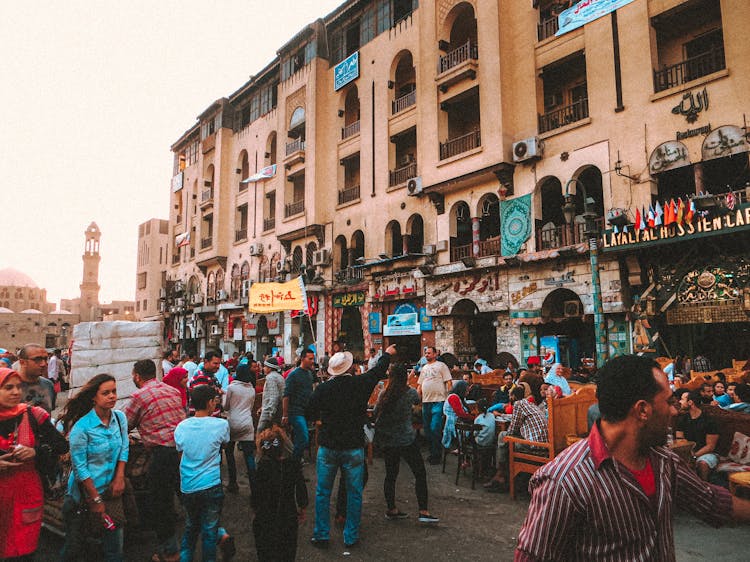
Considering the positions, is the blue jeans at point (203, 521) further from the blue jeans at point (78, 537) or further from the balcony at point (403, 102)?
the balcony at point (403, 102)

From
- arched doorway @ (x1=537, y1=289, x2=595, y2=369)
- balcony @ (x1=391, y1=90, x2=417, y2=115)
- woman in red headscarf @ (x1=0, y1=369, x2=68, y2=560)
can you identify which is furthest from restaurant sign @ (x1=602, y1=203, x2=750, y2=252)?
woman in red headscarf @ (x1=0, y1=369, x2=68, y2=560)

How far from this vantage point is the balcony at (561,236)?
597 inches

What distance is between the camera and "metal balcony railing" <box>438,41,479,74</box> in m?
18.4

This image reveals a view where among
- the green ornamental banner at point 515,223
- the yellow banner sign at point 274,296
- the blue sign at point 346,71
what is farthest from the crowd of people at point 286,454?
the blue sign at point 346,71

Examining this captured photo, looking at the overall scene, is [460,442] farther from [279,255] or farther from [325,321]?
[279,255]

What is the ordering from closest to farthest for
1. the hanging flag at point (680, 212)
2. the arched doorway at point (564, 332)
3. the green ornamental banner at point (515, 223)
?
the hanging flag at point (680, 212) → the arched doorway at point (564, 332) → the green ornamental banner at point (515, 223)

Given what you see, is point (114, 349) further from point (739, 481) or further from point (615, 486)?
point (739, 481)

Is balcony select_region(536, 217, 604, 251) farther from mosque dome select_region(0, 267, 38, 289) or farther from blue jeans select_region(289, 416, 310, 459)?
mosque dome select_region(0, 267, 38, 289)

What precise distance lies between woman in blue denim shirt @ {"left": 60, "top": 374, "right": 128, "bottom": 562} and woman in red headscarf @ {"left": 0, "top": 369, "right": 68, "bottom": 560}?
0.91 ft

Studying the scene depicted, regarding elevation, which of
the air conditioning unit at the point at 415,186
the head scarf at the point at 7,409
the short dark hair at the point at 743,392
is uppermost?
the air conditioning unit at the point at 415,186

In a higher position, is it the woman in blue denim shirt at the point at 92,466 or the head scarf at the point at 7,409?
the head scarf at the point at 7,409

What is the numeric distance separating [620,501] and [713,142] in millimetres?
14203

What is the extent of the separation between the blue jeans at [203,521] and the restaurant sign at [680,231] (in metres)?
12.4

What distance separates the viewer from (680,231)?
12.2 meters
